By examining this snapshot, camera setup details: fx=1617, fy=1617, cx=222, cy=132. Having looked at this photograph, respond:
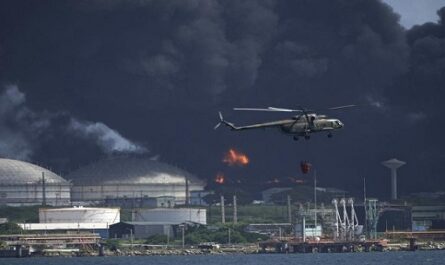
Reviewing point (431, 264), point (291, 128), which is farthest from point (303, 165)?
point (431, 264)

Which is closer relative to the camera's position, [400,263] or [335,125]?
[335,125]

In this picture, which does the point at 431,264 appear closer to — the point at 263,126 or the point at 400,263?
the point at 400,263

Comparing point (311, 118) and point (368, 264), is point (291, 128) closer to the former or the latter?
point (311, 118)

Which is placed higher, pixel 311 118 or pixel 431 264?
pixel 311 118

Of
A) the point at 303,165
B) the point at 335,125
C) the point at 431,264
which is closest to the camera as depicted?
the point at 303,165

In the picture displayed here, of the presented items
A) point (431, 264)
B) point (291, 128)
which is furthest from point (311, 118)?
point (431, 264)

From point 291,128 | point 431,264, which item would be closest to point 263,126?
point 291,128

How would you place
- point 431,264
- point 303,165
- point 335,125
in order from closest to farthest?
point 303,165 → point 335,125 → point 431,264

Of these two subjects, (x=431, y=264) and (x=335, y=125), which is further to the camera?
(x=431, y=264)
